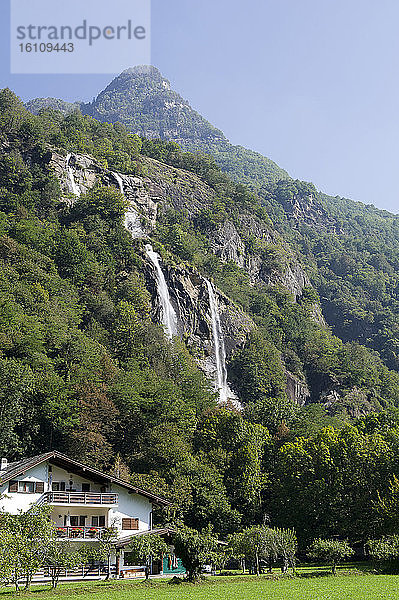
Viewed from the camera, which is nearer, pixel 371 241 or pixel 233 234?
pixel 233 234

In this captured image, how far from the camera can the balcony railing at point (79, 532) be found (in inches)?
1430

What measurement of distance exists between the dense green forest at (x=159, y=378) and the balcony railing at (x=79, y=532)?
7.84m

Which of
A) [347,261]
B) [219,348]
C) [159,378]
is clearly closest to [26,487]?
[159,378]

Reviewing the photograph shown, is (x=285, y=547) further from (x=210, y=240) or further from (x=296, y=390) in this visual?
(x=210, y=240)

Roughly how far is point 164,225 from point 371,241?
83.7m

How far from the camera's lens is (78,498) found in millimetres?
38281

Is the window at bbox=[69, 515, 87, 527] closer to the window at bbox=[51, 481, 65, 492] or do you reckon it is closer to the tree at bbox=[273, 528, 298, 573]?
the window at bbox=[51, 481, 65, 492]

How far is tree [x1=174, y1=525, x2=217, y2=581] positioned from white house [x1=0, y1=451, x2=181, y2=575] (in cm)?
619

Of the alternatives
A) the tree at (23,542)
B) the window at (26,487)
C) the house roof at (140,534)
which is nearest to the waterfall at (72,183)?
the window at (26,487)

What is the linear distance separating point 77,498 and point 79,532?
2.16 m

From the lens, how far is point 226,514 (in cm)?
4734

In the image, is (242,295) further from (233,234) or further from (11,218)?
(11,218)

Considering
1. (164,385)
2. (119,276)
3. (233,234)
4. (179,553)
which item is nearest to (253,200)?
(233,234)

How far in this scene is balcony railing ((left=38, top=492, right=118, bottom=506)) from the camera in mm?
37531
